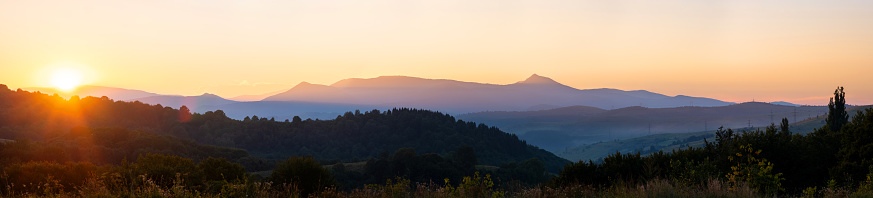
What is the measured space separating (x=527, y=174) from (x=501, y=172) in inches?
221

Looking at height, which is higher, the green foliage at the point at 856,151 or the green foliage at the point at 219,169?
the green foliage at the point at 856,151

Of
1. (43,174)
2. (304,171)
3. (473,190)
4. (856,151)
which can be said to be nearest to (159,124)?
(304,171)

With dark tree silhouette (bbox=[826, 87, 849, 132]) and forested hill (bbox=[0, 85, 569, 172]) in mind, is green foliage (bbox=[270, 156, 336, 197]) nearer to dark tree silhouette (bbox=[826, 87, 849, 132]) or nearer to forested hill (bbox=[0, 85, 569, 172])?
dark tree silhouette (bbox=[826, 87, 849, 132])

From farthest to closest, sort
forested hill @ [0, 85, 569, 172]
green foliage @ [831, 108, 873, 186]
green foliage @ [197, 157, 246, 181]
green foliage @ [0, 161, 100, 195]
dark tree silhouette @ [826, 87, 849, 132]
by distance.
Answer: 1. forested hill @ [0, 85, 569, 172]
2. dark tree silhouette @ [826, 87, 849, 132]
3. green foliage @ [197, 157, 246, 181]
4. green foliage @ [831, 108, 873, 186]
5. green foliage @ [0, 161, 100, 195]

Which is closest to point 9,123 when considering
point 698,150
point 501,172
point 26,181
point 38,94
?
point 38,94

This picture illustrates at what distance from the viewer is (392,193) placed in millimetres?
13766

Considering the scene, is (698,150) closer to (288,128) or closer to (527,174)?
(527,174)

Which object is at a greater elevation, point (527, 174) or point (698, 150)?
point (698, 150)

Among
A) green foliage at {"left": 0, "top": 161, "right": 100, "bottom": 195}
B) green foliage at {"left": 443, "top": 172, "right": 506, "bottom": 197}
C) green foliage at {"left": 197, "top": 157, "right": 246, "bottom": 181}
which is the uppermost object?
green foliage at {"left": 443, "top": 172, "right": 506, "bottom": 197}

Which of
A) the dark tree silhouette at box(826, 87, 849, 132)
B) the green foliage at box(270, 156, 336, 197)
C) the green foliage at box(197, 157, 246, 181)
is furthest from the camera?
the dark tree silhouette at box(826, 87, 849, 132)

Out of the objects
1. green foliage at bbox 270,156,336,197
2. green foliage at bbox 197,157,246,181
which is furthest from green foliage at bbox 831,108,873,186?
green foliage at bbox 197,157,246,181

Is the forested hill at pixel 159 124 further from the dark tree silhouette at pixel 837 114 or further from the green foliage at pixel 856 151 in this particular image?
the green foliage at pixel 856 151

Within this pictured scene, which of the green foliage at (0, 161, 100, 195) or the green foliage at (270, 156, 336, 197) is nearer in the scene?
the green foliage at (0, 161, 100, 195)

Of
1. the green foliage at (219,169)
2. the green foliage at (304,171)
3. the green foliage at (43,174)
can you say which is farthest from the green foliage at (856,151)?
the green foliage at (219,169)
